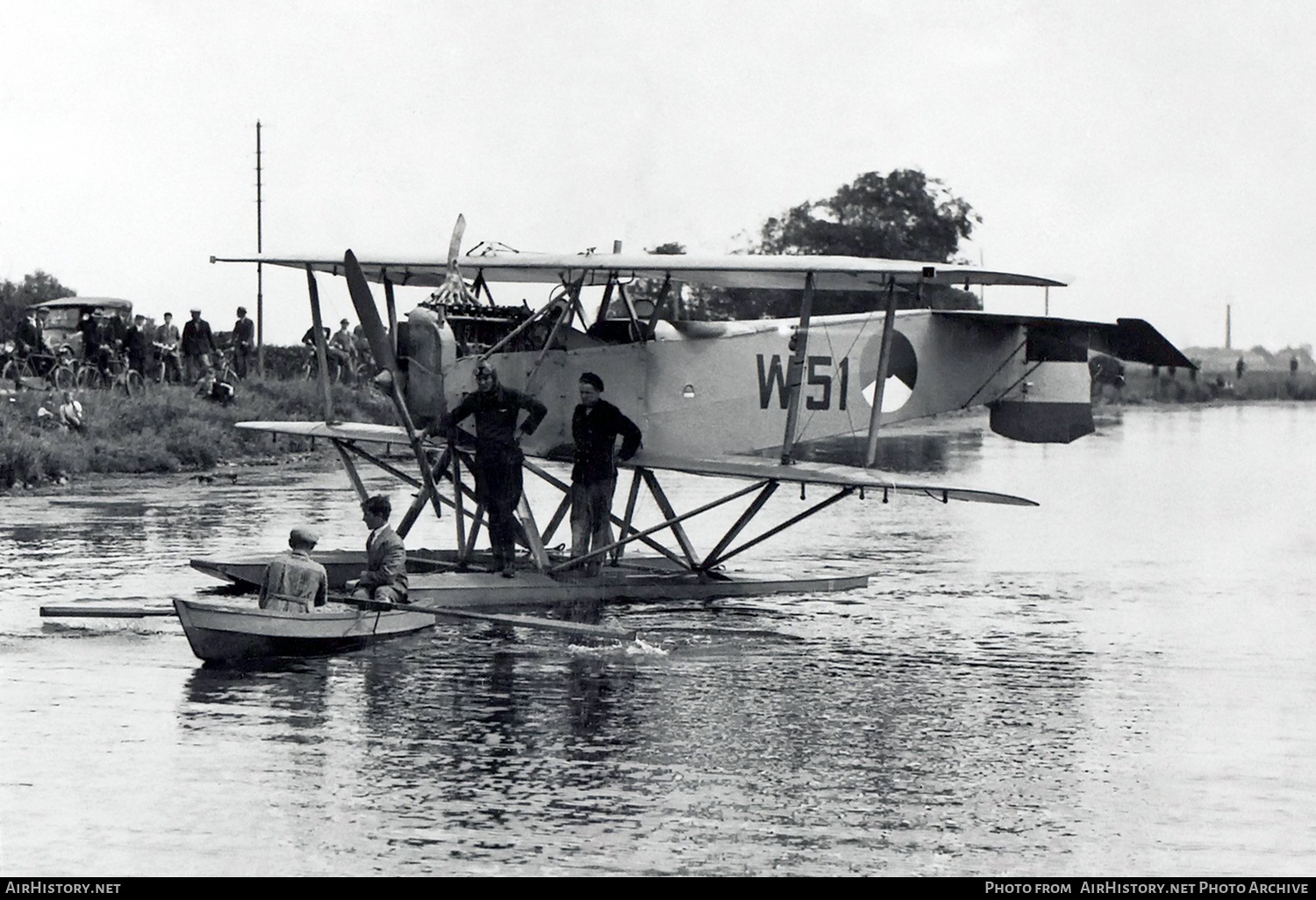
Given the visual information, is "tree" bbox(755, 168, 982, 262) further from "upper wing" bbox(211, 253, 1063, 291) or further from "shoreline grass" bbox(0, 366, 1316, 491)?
"upper wing" bbox(211, 253, 1063, 291)

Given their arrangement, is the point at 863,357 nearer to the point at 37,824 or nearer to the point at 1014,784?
the point at 1014,784

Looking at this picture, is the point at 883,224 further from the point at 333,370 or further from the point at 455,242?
the point at 455,242

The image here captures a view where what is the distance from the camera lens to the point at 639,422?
17797mm

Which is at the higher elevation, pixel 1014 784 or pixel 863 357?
pixel 863 357

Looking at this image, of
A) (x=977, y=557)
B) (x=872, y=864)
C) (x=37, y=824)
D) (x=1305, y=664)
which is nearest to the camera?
(x=872, y=864)

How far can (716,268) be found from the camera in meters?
17.2

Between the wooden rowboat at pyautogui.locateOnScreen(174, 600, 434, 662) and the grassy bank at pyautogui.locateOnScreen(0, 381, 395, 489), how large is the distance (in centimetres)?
1627

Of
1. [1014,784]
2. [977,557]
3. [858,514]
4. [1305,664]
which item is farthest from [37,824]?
[858,514]

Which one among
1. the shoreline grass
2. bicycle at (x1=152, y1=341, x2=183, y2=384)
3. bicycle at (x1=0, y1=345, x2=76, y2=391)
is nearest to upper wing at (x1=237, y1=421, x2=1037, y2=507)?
the shoreline grass

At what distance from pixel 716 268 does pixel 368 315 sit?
2978mm

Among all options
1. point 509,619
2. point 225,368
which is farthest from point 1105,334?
point 225,368

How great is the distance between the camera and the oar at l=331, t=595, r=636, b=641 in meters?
14.9
